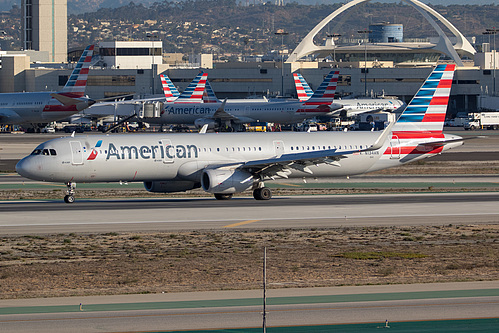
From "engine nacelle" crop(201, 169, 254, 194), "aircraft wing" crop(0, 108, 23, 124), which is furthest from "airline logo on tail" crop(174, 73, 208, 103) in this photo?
"engine nacelle" crop(201, 169, 254, 194)

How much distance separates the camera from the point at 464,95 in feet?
629

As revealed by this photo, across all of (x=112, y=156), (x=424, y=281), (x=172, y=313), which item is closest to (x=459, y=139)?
(x=112, y=156)

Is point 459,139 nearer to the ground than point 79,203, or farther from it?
farther from it

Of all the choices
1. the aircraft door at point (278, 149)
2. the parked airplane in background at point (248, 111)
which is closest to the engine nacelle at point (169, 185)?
the aircraft door at point (278, 149)

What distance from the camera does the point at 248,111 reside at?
124 metres

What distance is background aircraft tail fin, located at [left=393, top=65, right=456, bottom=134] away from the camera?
51844 millimetres

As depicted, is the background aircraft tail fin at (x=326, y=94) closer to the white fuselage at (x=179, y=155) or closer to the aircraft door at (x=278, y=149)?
the white fuselage at (x=179, y=155)

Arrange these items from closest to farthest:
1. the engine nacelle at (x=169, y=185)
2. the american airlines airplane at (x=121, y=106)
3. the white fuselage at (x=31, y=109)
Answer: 1. the engine nacelle at (x=169, y=185)
2. the white fuselage at (x=31, y=109)
3. the american airlines airplane at (x=121, y=106)

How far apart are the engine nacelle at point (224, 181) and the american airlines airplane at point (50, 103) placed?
2571 inches

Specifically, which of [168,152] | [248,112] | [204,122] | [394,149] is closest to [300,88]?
[248,112]

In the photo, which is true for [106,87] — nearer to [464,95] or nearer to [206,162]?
[464,95]

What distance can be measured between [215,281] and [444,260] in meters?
8.57

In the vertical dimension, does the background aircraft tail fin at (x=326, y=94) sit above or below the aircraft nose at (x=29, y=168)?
above

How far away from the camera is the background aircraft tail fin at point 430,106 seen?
5184cm
